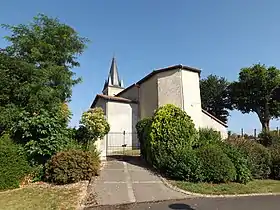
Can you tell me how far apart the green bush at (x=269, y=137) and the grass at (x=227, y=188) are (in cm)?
755

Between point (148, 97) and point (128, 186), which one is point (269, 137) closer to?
point (148, 97)

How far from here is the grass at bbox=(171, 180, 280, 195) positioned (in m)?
9.35

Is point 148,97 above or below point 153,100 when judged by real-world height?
above

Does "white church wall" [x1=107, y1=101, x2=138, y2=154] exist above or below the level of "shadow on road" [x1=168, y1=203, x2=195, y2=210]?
above

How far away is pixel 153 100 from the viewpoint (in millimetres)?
23031

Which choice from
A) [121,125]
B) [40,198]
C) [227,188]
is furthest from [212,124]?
[40,198]

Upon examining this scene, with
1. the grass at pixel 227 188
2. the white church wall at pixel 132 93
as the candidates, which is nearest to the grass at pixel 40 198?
the grass at pixel 227 188

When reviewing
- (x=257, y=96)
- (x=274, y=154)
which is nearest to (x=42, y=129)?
(x=274, y=154)

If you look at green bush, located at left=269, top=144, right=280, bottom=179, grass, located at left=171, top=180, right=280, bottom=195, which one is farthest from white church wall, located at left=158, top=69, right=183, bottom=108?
grass, located at left=171, top=180, right=280, bottom=195

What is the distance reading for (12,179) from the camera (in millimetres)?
9961

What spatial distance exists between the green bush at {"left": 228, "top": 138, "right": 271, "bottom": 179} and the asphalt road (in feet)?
10.8

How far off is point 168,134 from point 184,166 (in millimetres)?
1778

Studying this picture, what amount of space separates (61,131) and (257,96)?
Result: 35.5 m

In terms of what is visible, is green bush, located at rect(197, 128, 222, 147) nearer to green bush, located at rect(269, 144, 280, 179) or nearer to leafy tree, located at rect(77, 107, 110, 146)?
green bush, located at rect(269, 144, 280, 179)
